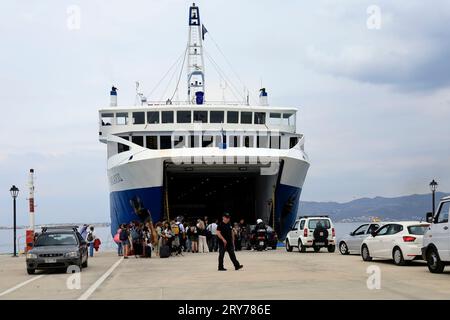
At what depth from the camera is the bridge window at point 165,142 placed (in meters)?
37.2

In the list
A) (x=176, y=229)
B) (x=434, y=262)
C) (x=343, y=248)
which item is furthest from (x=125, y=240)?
(x=434, y=262)

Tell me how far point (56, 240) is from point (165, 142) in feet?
57.4

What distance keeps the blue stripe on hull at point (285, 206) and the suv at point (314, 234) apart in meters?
6.43

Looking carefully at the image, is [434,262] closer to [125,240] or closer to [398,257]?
[398,257]

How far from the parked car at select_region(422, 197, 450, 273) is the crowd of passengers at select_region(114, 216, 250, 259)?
33.3 feet

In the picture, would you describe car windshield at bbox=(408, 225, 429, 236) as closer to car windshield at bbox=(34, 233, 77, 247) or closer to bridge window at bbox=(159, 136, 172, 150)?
car windshield at bbox=(34, 233, 77, 247)

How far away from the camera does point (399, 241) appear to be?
62.1 ft

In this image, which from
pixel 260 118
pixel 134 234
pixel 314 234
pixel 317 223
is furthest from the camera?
pixel 260 118

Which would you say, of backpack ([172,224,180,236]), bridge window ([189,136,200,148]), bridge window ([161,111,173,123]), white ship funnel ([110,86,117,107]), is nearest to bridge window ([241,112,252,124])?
bridge window ([189,136,200,148])

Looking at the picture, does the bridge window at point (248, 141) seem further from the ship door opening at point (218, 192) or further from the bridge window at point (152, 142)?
the bridge window at point (152, 142)

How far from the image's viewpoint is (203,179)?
44875 mm

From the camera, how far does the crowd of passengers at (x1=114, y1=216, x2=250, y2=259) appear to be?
1057 inches
